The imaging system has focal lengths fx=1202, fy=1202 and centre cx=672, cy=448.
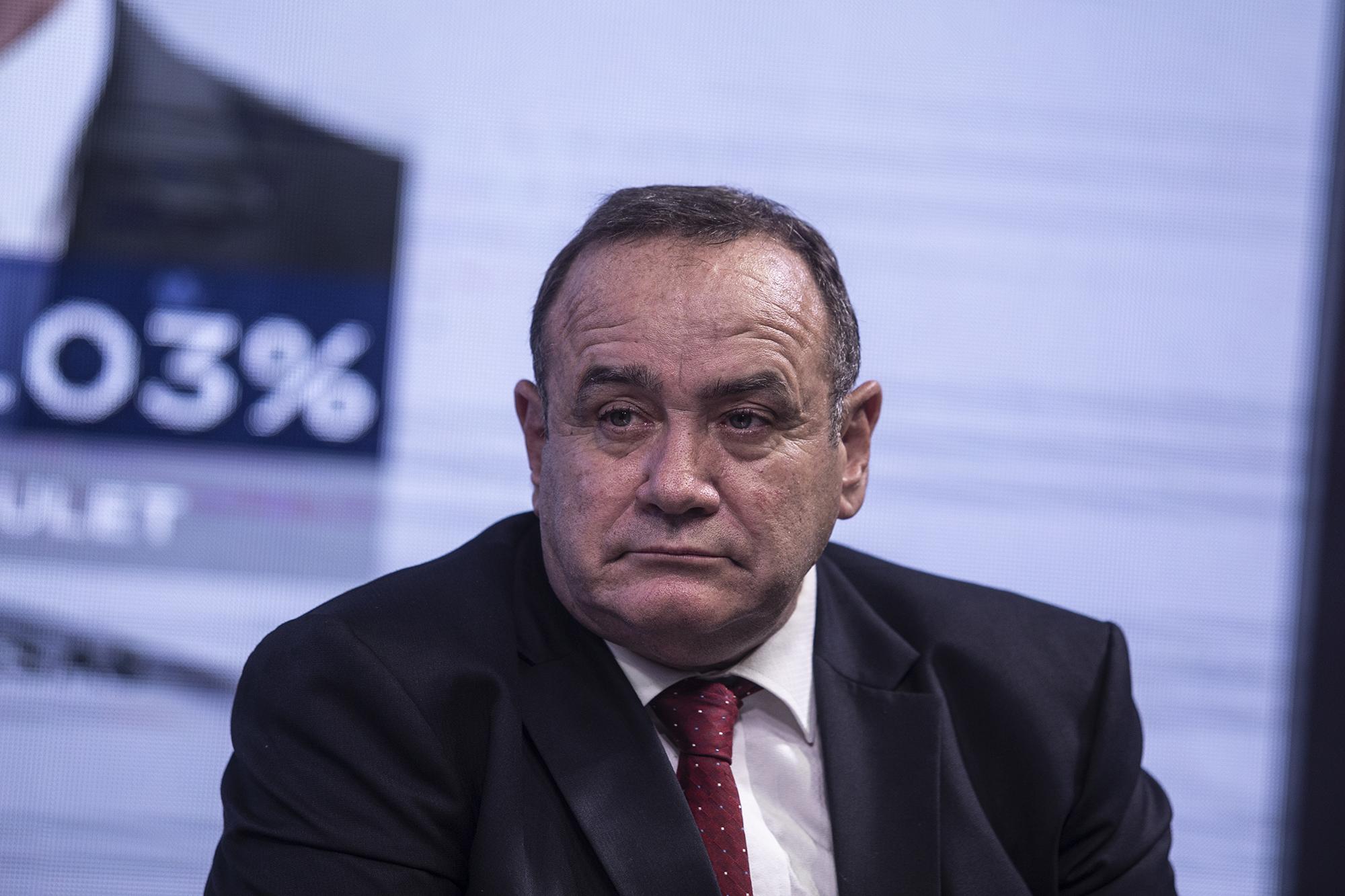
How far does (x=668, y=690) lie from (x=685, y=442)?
1.18ft

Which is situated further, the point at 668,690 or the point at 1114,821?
the point at 1114,821

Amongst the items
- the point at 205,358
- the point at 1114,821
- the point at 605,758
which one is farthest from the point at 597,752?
the point at 205,358

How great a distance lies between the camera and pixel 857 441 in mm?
1754

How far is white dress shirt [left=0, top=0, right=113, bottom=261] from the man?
Result: 1.59 meters

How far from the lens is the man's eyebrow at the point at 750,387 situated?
1.47 metres

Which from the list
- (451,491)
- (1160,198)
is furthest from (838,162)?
(451,491)

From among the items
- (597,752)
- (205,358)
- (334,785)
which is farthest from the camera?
(205,358)

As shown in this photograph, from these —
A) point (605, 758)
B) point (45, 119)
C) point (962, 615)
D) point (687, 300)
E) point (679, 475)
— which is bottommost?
point (605, 758)

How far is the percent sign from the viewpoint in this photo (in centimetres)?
272

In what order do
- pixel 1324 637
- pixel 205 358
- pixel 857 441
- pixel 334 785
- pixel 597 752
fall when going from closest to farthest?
pixel 334 785 → pixel 597 752 → pixel 857 441 → pixel 205 358 → pixel 1324 637

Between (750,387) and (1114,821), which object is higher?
(750,387)

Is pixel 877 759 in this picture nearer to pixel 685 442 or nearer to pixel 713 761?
pixel 713 761

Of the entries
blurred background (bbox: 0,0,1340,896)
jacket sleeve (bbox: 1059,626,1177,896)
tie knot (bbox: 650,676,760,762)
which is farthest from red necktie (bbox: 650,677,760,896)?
blurred background (bbox: 0,0,1340,896)

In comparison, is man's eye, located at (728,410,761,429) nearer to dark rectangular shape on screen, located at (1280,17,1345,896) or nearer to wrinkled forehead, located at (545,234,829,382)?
wrinkled forehead, located at (545,234,829,382)
